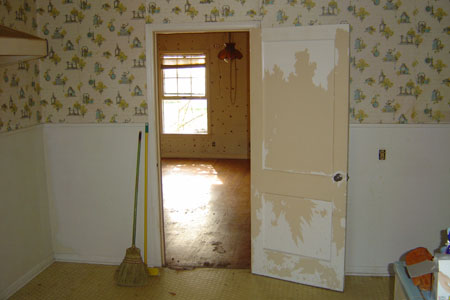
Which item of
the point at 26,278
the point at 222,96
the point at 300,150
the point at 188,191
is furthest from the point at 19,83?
the point at 222,96

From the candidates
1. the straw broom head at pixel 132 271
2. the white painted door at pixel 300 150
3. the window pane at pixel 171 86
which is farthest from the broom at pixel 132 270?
the window pane at pixel 171 86

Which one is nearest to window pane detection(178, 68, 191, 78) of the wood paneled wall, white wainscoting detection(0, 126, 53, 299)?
the wood paneled wall

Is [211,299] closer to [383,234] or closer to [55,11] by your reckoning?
[383,234]

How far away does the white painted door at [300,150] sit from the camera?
3.53 meters

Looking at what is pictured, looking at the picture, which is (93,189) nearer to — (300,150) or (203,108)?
(300,150)

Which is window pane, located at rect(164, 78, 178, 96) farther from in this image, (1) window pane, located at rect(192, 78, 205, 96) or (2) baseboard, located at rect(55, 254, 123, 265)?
(2) baseboard, located at rect(55, 254, 123, 265)

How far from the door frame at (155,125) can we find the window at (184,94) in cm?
530

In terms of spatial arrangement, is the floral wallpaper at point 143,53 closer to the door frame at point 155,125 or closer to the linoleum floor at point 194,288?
the door frame at point 155,125

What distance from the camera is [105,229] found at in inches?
170

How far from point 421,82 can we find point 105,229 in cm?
307

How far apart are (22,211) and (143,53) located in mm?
1708

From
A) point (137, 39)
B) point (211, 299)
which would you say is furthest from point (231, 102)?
point (211, 299)

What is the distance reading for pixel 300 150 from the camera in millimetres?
3707

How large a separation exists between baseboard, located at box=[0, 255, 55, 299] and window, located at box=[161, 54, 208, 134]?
549 centimetres
